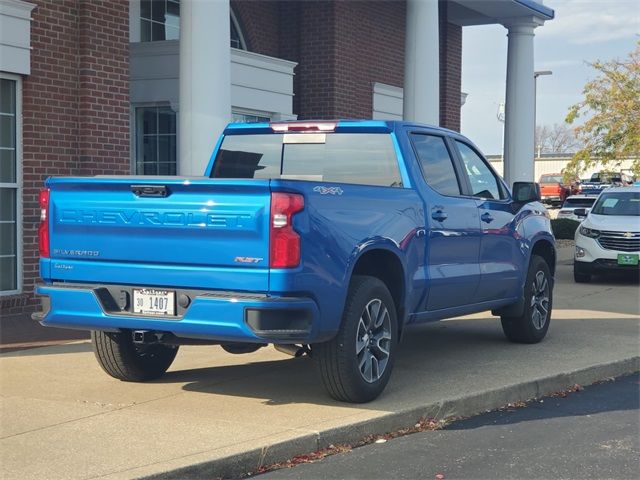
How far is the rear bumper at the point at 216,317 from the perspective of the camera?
631 centimetres

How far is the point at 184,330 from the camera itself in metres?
6.57

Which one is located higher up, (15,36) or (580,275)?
(15,36)

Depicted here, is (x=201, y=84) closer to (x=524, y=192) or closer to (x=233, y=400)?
(x=524, y=192)

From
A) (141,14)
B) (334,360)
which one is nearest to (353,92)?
(141,14)

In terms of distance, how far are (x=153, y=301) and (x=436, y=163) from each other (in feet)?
9.70

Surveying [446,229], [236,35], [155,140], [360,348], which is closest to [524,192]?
[446,229]

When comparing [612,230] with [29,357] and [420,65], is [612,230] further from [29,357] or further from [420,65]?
[29,357]

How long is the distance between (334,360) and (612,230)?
1091cm

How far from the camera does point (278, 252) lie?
629cm

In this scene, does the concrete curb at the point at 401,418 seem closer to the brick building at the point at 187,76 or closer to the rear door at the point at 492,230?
the rear door at the point at 492,230

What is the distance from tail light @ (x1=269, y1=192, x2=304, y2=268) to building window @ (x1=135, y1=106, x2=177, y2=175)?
9.10m

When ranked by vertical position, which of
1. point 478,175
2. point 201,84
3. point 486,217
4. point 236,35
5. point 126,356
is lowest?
point 126,356

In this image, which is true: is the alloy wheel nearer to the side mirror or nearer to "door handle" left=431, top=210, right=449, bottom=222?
"door handle" left=431, top=210, right=449, bottom=222

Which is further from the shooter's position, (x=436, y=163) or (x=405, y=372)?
(x=436, y=163)
